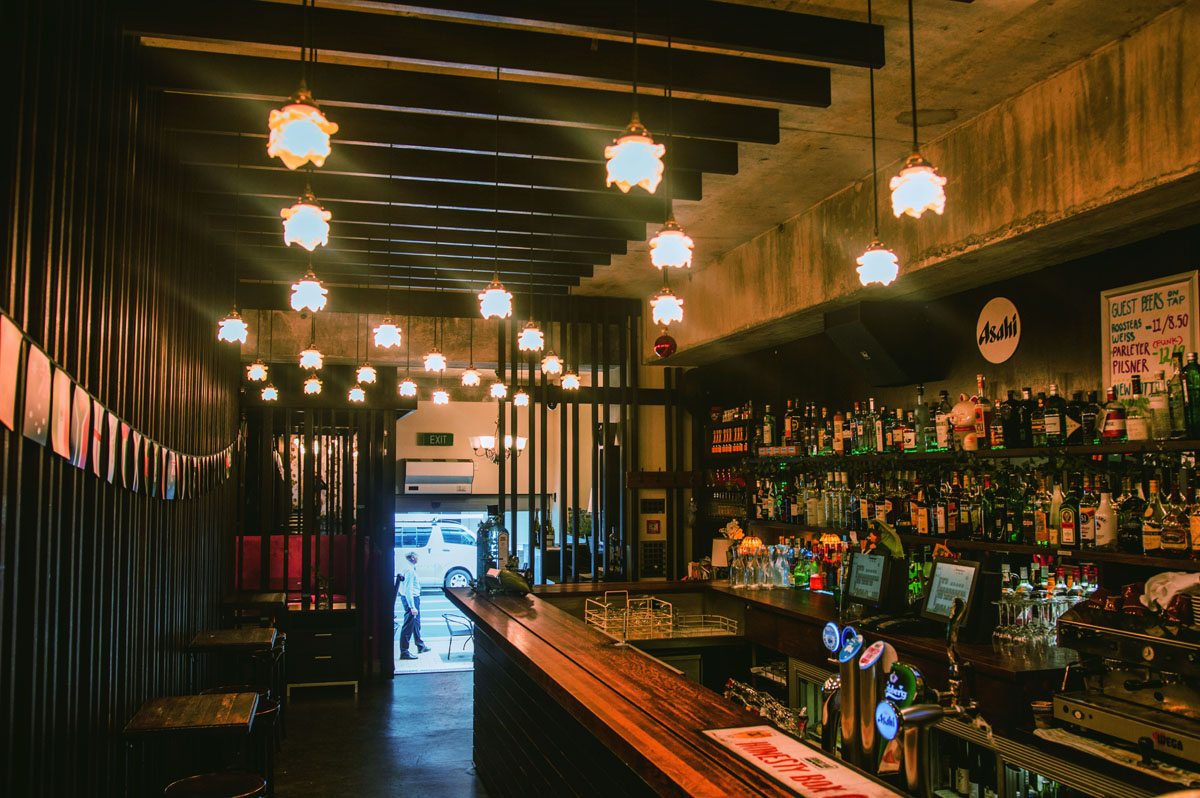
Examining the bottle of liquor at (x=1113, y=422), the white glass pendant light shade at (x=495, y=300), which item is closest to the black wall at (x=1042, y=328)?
the bottle of liquor at (x=1113, y=422)

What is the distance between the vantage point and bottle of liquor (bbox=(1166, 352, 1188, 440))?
362 centimetres

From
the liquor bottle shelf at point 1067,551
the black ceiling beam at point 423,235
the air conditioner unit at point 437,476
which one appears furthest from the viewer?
the air conditioner unit at point 437,476

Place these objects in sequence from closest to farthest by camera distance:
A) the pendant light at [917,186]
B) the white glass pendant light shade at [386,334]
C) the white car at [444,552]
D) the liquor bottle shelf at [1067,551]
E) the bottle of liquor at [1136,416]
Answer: the pendant light at [917,186] < the liquor bottle shelf at [1067,551] < the bottle of liquor at [1136,416] < the white glass pendant light shade at [386,334] < the white car at [444,552]

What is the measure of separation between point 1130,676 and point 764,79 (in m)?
2.77

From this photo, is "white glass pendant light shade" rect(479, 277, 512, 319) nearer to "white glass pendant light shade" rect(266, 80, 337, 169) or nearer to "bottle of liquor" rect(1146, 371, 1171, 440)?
"white glass pendant light shade" rect(266, 80, 337, 169)

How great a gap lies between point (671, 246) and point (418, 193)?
284 centimetres

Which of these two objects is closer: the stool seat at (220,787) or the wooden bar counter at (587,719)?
the wooden bar counter at (587,719)

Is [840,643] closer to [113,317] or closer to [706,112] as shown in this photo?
[706,112]

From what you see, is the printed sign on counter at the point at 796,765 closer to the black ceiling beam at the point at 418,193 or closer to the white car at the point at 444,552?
the black ceiling beam at the point at 418,193

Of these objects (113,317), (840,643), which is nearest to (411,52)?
(113,317)

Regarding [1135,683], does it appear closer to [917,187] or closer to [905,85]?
[917,187]

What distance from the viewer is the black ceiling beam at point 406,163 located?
15.9ft

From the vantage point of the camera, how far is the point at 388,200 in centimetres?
526

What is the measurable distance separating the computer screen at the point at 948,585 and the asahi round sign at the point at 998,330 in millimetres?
1416
